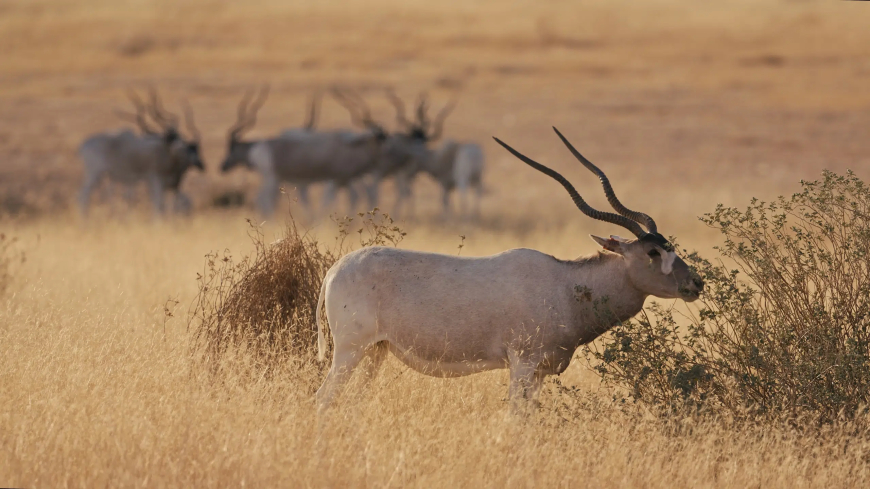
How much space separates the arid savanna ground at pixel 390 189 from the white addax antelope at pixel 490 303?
36 cm

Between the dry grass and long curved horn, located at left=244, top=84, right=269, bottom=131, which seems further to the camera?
long curved horn, located at left=244, top=84, right=269, bottom=131

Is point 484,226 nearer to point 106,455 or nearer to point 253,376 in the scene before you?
point 253,376

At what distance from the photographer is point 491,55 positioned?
4878 cm

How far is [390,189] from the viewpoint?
28.4 meters

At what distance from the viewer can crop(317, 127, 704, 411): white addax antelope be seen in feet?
20.7

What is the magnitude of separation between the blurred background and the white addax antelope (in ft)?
42.9

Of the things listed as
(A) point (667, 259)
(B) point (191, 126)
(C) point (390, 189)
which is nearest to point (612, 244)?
(A) point (667, 259)

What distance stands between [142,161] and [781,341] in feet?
60.1

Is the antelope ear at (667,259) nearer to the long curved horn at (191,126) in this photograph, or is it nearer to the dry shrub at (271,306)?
the dry shrub at (271,306)

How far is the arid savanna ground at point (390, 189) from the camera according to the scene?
225 inches

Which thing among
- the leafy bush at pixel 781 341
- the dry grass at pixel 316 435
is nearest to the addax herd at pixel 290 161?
the dry grass at pixel 316 435

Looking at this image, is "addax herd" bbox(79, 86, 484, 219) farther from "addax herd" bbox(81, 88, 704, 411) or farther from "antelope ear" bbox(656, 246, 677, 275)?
"antelope ear" bbox(656, 246, 677, 275)

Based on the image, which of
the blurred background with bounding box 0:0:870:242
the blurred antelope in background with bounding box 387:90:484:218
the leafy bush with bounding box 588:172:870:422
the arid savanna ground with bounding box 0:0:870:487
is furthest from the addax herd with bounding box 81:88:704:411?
the blurred antelope in background with bounding box 387:90:484:218

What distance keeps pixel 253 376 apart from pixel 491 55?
1704 inches
